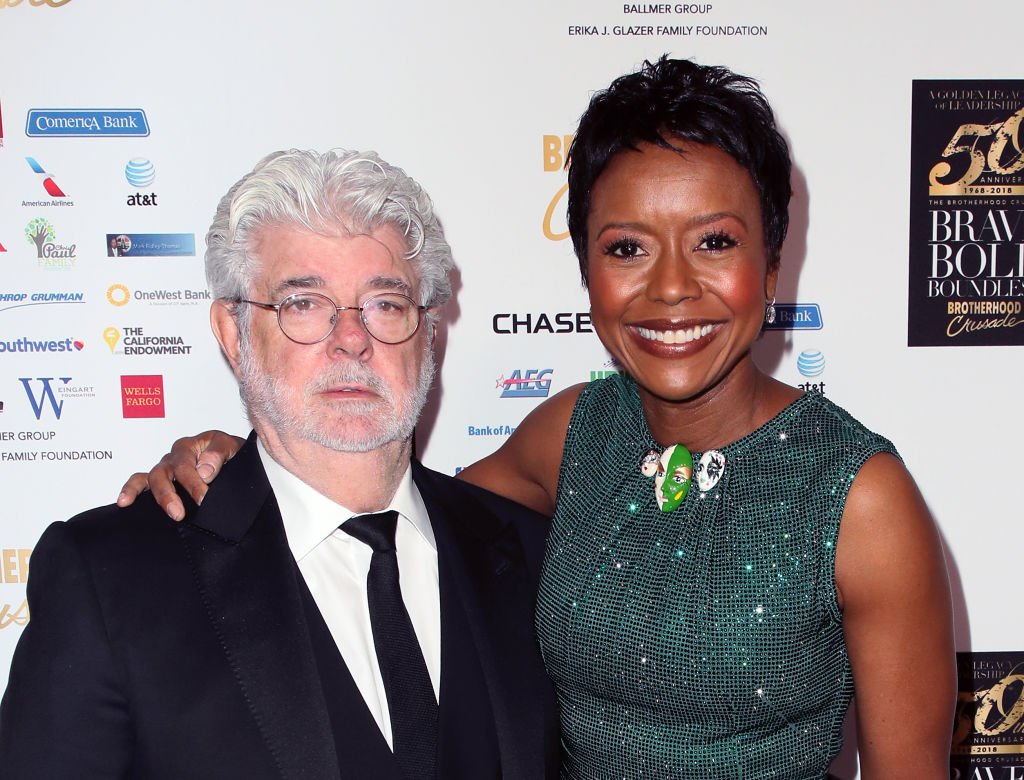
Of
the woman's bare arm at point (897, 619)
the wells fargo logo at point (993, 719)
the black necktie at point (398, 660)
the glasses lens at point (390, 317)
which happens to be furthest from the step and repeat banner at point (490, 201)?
the woman's bare arm at point (897, 619)

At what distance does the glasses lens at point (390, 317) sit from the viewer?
5.18 feet

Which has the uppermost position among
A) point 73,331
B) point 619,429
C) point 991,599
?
point 73,331

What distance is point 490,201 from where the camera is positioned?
264 centimetres

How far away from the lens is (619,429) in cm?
186

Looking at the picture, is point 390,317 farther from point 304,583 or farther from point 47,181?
point 47,181

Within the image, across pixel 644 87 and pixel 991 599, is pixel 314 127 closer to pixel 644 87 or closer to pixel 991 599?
pixel 644 87

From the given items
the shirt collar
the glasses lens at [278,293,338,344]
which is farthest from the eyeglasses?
the shirt collar

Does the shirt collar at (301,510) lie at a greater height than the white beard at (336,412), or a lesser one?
lesser

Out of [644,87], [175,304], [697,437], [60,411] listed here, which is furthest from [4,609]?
[644,87]

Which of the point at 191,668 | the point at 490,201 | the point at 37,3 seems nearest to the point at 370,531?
the point at 191,668

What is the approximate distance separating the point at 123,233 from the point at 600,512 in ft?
5.79

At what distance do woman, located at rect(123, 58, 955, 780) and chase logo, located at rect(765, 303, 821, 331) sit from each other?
3.39 feet

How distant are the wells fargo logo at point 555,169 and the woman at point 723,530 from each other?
95 cm

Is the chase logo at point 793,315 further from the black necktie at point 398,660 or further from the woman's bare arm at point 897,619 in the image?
the black necktie at point 398,660
